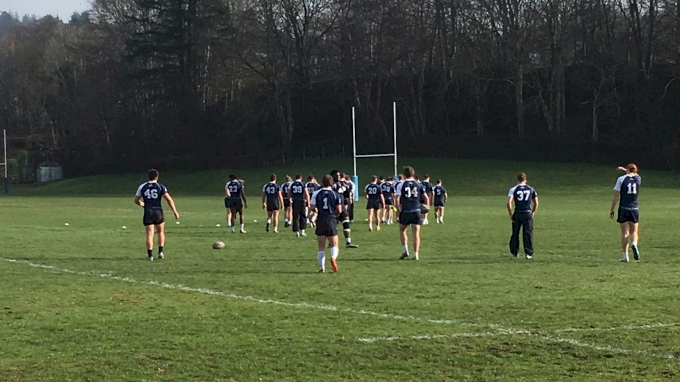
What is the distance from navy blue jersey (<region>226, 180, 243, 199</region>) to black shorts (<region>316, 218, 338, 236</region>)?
11453mm

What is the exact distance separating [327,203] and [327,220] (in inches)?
12.2

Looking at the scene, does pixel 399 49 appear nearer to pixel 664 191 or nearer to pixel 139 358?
pixel 664 191

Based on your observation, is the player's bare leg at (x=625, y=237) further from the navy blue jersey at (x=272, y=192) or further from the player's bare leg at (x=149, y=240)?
the navy blue jersey at (x=272, y=192)

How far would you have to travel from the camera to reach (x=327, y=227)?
669 inches

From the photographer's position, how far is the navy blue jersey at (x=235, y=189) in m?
28.3

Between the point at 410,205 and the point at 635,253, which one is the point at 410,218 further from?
the point at 635,253

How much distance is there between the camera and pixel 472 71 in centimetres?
7188

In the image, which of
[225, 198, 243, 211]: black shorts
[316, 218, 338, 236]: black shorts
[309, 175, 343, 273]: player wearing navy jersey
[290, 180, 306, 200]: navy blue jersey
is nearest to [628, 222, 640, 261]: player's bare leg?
[309, 175, 343, 273]: player wearing navy jersey

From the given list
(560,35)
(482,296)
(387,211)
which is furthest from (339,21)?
(482,296)

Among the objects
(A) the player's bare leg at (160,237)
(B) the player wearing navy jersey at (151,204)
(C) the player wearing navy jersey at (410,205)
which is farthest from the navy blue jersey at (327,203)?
(A) the player's bare leg at (160,237)

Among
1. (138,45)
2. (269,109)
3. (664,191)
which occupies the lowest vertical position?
(664,191)

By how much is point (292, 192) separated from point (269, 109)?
2133 inches

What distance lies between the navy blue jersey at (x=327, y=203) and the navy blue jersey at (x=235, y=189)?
11.2 m

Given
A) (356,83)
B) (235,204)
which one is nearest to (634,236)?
(235,204)
